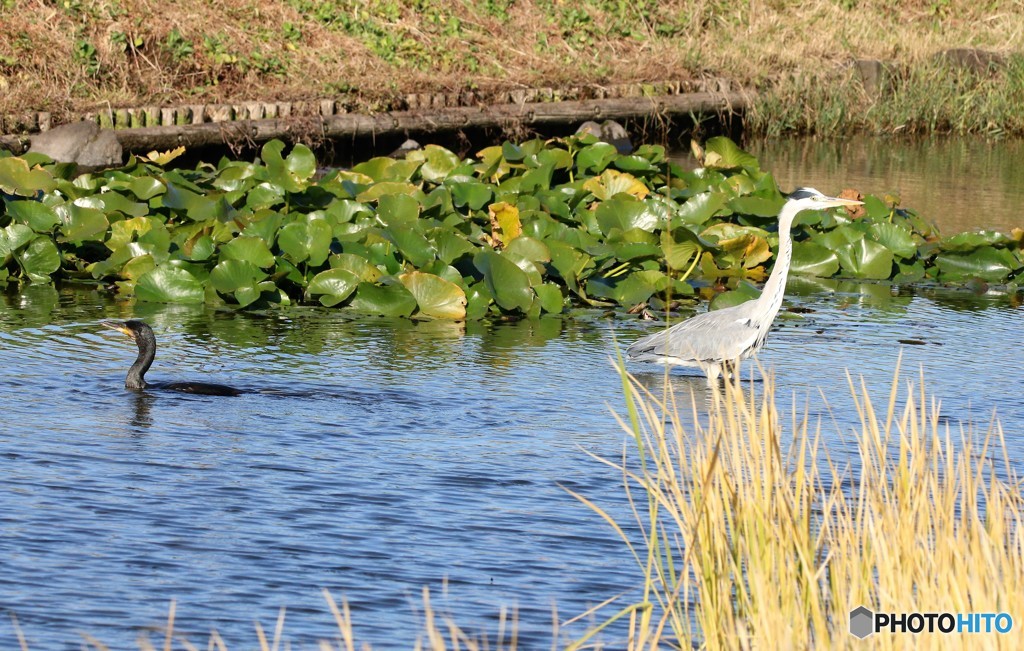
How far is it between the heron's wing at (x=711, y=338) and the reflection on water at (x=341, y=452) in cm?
24

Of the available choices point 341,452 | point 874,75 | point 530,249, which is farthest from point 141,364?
point 874,75

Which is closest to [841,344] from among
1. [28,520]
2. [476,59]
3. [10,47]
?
[28,520]

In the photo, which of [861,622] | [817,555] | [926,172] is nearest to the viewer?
[861,622]

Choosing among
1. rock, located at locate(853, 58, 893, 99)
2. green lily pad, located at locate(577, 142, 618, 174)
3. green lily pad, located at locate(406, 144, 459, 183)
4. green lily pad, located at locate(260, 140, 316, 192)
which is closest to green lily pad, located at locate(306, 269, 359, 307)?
green lily pad, located at locate(260, 140, 316, 192)

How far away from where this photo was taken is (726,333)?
A: 25.5ft

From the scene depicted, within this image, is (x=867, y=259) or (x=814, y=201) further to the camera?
(x=867, y=259)

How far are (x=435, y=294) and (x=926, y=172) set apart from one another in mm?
10217

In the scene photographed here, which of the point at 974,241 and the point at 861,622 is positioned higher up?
the point at 861,622

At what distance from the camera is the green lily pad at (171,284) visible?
9.14 m

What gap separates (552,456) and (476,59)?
13.5 meters

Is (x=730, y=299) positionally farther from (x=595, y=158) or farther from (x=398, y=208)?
(x=595, y=158)

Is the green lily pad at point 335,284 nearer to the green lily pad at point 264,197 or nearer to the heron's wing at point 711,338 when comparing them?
the green lily pad at point 264,197

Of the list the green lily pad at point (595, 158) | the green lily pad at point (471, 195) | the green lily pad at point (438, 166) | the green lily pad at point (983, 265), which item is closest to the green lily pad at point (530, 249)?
the green lily pad at point (471, 195)

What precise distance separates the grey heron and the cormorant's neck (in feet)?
8.60
